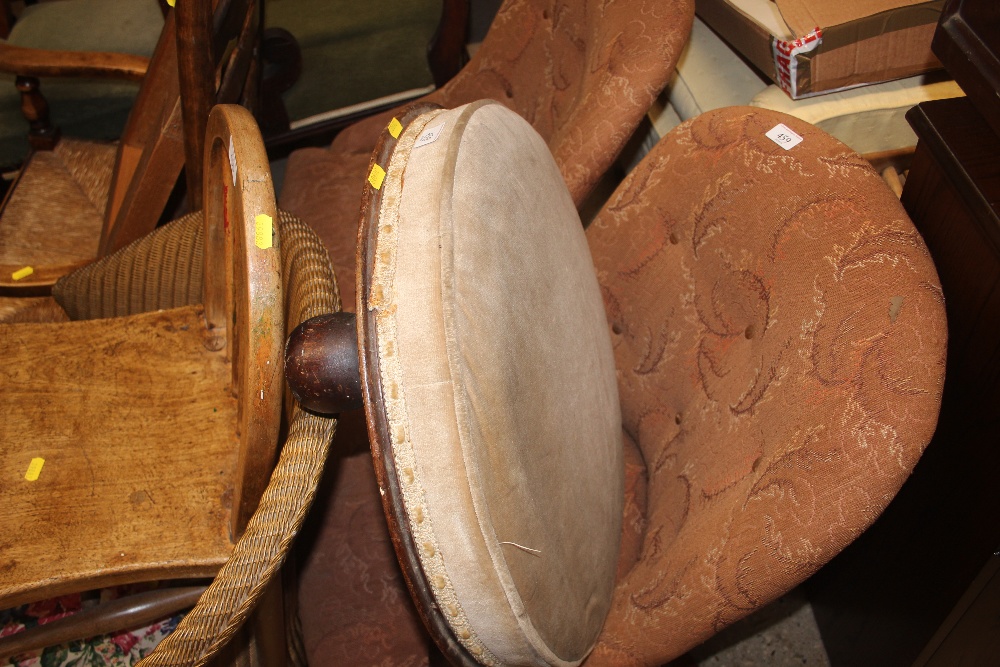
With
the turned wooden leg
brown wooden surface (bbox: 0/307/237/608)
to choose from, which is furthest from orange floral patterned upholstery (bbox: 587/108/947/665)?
the turned wooden leg

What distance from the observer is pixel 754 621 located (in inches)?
56.4

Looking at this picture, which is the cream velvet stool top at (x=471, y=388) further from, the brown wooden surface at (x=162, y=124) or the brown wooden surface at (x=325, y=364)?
the brown wooden surface at (x=162, y=124)

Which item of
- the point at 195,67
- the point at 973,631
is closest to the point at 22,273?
the point at 195,67

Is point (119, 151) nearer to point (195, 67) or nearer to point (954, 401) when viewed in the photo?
point (195, 67)

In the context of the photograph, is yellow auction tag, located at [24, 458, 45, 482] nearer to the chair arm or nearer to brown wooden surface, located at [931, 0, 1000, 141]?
the chair arm

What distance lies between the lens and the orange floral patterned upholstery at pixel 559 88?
1068mm

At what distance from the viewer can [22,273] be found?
55.6 inches

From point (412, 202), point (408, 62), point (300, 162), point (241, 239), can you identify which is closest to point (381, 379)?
point (412, 202)

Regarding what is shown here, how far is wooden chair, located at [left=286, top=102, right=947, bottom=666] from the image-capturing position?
568mm

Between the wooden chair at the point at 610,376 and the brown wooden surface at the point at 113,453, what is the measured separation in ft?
1.22

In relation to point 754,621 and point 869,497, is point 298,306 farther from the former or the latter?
point 754,621

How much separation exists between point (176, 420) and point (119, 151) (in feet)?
3.00

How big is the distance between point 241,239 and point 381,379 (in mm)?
273

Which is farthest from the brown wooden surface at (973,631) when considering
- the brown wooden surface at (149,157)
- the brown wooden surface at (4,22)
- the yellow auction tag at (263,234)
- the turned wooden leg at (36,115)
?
the brown wooden surface at (4,22)
